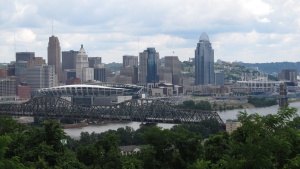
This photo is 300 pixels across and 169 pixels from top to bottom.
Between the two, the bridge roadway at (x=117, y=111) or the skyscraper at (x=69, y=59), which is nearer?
the bridge roadway at (x=117, y=111)

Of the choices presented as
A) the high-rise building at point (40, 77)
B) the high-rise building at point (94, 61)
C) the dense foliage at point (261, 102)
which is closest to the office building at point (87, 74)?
the high-rise building at point (94, 61)

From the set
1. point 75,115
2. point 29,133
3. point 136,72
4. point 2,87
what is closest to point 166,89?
point 136,72

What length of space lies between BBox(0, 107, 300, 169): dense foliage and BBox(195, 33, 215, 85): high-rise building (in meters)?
127

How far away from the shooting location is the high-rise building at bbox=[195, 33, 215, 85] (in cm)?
14938

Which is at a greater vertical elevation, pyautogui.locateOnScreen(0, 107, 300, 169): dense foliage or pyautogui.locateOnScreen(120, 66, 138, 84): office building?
pyautogui.locateOnScreen(120, 66, 138, 84): office building

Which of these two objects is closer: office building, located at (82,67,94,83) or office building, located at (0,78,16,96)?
office building, located at (0,78,16,96)

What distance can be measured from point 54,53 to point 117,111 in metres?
73.4

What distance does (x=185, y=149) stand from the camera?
18.5 meters

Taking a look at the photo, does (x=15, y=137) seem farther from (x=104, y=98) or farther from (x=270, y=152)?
(x=104, y=98)

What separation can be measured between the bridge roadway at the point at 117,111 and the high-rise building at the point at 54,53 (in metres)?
64.3

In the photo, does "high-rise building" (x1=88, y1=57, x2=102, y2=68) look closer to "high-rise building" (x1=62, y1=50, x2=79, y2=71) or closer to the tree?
"high-rise building" (x1=62, y1=50, x2=79, y2=71)

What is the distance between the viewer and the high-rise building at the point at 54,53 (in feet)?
441

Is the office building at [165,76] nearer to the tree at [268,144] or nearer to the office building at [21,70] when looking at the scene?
the office building at [21,70]

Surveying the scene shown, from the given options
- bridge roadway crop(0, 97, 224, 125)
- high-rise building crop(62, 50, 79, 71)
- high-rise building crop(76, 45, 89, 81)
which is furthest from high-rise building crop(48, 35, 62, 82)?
bridge roadway crop(0, 97, 224, 125)
